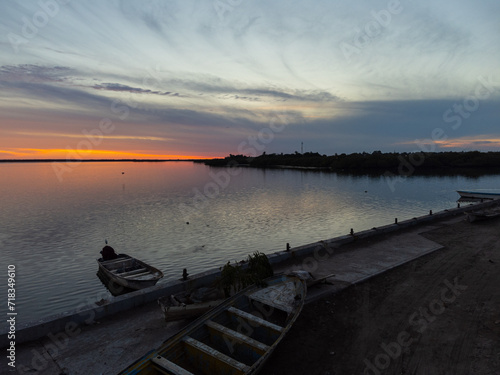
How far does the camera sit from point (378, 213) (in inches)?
1436

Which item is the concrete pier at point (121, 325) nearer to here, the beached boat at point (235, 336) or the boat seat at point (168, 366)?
the beached boat at point (235, 336)

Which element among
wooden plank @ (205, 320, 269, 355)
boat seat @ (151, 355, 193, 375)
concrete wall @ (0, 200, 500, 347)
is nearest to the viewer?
boat seat @ (151, 355, 193, 375)

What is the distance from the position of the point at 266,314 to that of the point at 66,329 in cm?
524

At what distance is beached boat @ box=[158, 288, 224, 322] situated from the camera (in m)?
8.15

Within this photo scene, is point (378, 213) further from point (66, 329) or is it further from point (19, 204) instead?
point (19, 204)

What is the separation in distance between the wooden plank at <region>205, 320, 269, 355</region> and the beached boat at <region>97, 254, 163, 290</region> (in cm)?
882

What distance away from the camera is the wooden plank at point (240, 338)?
602cm

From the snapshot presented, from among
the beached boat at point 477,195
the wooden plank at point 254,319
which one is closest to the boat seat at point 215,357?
the wooden plank at point 254,319

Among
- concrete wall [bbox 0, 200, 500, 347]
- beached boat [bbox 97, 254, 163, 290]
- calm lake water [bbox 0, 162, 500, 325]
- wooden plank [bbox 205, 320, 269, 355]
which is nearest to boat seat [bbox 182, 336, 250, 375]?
wooden plank [bbox 205, 320, 269, 355]

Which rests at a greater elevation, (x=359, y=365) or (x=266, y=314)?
(x=266, y=314)

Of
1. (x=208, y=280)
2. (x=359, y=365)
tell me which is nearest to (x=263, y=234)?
(x=208, y=280)

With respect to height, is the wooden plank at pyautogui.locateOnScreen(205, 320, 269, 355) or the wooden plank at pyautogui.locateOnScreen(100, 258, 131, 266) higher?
the wooden plank at pyautogui.locateOnScreen(205, 320, 269, 355)

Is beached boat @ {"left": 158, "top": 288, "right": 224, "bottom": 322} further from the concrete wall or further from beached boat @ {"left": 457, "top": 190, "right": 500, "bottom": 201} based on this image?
beached boat @ {"left": 457, "top": 190, "right": 500, "bottom": 201}

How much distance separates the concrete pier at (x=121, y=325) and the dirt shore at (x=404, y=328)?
1.02 meters
